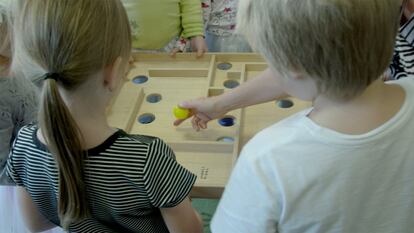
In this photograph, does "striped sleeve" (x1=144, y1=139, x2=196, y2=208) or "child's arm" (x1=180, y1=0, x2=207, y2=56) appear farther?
"child's arm" (x1=180, y1=0, x2=207, y2=56)

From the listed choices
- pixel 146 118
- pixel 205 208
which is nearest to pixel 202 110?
pixel 146 118

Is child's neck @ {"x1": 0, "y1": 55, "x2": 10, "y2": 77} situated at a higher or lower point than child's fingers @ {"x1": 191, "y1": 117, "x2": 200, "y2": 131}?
higher

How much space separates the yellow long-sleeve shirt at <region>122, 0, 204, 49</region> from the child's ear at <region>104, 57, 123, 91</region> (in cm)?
77

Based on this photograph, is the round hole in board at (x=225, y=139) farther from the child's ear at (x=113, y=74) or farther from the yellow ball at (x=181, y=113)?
the child's ear at (x=113, y=74)

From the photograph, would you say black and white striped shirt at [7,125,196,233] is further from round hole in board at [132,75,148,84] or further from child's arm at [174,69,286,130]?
round hole in board at [132,75,148,84]

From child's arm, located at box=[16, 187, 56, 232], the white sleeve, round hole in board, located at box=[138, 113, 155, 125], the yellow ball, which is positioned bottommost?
child's arm, located at box=[16, 187, 56, 232]

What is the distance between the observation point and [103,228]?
2.60 ft

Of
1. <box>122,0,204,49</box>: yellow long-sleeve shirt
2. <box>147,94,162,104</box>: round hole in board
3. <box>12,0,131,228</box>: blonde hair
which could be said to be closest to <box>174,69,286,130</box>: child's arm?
<box>147,94,162,104</box>: round hole in board

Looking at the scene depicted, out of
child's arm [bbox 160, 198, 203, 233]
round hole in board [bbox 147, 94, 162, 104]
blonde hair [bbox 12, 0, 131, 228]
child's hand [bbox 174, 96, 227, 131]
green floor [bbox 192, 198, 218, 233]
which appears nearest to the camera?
blonde hair [bbox 12, 0, 131, 228]

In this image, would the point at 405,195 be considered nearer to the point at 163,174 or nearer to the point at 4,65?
the point at 163,174

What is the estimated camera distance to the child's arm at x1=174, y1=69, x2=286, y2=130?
97 cm

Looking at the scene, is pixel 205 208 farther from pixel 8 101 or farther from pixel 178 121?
pixel 8 101

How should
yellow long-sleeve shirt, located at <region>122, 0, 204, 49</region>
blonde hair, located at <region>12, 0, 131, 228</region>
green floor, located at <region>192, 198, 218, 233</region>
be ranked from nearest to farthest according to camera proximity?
blonde hair, located at <region>12, 0, 131, 228</region>
yellow long-sleeve shirt, located at <region>122, 0, 204, 49</region>
green floor, located at <region>192, 198, 218, 233</region>

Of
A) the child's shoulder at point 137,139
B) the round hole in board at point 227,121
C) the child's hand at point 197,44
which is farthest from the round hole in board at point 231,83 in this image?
the child's shoulder at point 137,139
